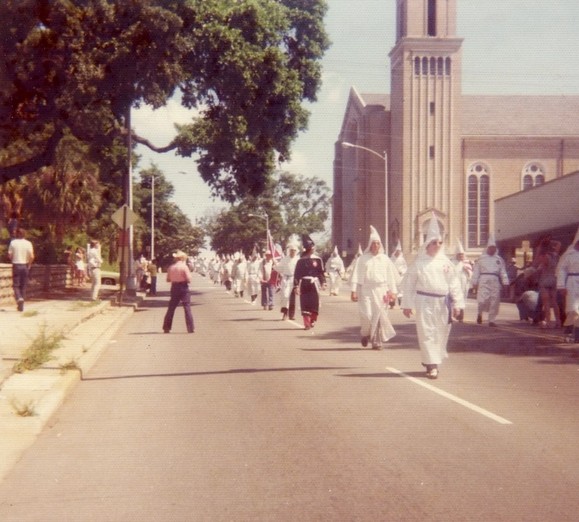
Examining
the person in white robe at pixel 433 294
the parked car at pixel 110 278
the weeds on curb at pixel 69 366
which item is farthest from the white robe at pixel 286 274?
the parked car at pixel 110 278

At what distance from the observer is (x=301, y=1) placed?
37.8 m

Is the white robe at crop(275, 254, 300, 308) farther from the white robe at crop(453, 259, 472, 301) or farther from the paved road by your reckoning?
the paved road

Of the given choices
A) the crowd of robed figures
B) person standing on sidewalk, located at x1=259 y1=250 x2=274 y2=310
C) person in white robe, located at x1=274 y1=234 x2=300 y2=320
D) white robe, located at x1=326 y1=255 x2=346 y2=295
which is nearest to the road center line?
the crowd of robed figures

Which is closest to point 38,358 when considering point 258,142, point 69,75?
point 69,75

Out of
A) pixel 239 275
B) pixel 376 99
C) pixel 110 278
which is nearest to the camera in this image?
pixel 239 275

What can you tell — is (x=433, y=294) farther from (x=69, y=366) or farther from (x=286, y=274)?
(x=286, y=274)

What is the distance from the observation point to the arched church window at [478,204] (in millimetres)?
82125

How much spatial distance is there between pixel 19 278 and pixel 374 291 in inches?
386

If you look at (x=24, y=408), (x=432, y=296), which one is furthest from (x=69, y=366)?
(x=432, y=296)

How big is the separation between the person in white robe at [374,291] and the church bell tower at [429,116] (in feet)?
207

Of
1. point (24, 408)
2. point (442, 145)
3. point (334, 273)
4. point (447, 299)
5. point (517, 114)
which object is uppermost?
point (517, 114)

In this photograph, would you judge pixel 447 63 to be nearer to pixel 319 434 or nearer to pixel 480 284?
pixel 480 284

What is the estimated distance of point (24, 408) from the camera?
9.52 metres

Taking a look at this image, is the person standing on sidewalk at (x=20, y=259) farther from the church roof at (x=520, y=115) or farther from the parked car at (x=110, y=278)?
the church roof at (x=520, y=115)
